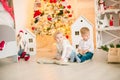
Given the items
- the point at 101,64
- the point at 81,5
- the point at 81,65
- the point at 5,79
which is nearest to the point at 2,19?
the point at 5,79

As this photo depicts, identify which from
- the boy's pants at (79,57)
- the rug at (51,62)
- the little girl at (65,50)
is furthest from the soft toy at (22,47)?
the boy's pants at (79,57)

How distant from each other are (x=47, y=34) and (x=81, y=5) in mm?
844

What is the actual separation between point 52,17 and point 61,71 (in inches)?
66.7

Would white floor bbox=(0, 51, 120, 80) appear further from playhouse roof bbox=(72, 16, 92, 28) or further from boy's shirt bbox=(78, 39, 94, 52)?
playhouse roof bbox=(72, 16, 92, 28)

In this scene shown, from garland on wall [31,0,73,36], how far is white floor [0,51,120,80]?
1.00 meters

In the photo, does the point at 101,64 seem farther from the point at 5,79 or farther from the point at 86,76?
the point at 5,79

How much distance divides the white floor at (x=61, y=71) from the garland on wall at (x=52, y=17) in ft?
3.30

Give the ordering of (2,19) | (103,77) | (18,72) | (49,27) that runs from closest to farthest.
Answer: (103,77) → (18,72) → (2,19) → (49,27)

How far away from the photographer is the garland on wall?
4.29m

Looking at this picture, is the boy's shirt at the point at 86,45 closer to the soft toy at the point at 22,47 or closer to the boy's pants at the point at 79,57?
the boy's pants at the point at 79,57

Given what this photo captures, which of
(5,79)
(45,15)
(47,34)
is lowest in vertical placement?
(5,79)

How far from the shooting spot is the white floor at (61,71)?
257 cm

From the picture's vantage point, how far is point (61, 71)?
2822mm

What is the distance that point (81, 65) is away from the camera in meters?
3.09
